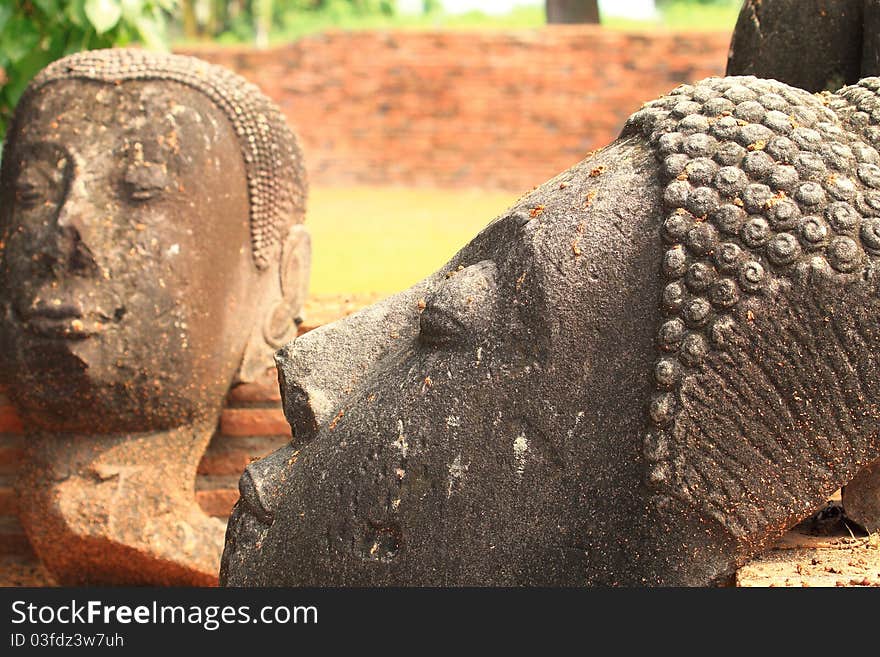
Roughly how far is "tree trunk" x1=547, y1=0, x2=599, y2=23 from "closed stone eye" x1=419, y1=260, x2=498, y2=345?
1028 centimetres

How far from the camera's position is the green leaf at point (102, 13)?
12.6 feet

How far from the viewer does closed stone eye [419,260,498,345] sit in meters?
1.55

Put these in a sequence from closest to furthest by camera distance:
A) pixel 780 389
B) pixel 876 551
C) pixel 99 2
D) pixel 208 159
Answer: pixel 780 389
pixel 876 551
pixel 208 159
pixel 99 2

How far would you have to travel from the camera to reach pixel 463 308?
61.2 inches

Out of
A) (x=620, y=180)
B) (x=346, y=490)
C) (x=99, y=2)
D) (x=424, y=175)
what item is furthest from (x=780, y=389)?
(x=424, y=175)

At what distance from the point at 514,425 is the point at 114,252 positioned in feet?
5.55

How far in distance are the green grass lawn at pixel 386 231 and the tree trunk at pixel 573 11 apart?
→ 6.58 ft

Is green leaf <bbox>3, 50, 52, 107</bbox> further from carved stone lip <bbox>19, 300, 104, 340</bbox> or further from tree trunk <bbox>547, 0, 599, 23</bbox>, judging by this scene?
tree trunk <bbox>547, 0, 599, 23</bbox>

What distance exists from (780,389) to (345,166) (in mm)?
9884

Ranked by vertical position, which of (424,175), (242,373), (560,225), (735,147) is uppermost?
(735,147)

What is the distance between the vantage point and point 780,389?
1452 millimetres

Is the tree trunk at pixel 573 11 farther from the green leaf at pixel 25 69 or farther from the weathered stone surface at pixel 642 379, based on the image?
the weathered stone surface at pixel 642 379

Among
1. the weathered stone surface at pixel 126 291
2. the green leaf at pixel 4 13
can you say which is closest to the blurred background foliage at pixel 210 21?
the green leaf at pixel 4 13

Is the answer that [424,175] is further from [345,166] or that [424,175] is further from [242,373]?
[242,373]
